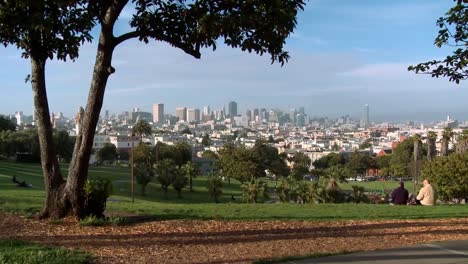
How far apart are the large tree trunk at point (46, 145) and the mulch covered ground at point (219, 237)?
0.40m

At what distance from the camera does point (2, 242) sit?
728cm

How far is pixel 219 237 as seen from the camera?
828 centimetres

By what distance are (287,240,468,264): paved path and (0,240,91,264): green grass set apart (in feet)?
8.40

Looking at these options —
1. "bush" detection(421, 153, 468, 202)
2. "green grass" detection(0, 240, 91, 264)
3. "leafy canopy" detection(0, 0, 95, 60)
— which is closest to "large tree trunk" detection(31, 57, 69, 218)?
"leafy canopy" detection(0, 0, 95, 60)

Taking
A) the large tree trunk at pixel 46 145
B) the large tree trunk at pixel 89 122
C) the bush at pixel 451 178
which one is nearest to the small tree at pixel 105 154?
the bush at pixel 451 178

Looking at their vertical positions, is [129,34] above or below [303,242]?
above

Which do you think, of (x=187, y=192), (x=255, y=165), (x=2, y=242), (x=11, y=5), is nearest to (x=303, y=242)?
(x=2, y=242)

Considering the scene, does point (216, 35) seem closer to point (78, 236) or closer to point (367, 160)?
point (78, 236)

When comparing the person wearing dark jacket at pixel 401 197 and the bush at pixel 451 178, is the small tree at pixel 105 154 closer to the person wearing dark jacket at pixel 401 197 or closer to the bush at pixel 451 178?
the bush at pixel 451 178

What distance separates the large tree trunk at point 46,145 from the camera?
9.29 m

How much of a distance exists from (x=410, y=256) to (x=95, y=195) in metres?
Answer: 5.08

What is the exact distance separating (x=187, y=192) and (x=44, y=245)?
5067 cm

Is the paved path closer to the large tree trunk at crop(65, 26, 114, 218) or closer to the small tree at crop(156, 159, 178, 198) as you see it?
the large tree trunk at crop(65, 26, 114, 218)

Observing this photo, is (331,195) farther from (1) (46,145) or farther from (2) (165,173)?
(2) (165,173)
